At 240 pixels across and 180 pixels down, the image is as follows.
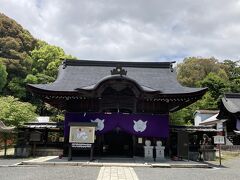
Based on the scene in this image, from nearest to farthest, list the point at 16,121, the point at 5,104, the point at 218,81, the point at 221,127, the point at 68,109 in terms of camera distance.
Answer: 1. the point at 68,109
2. the point at 16,121
3. the point at 5,104
4. the point at 221,127
5. the point at 218,81

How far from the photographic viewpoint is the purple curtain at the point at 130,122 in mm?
18375

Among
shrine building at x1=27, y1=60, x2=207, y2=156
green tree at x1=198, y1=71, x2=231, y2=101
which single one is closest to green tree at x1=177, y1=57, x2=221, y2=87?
green tree at x1=198, y1=71, x2=231, y2=101

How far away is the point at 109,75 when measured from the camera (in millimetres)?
20172

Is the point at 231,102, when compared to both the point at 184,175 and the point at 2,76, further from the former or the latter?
the point at 2,76

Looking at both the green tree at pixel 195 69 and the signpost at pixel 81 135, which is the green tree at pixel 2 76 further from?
the green tree at pixel 195 69

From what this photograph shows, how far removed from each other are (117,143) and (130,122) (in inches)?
125

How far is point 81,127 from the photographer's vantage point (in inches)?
656

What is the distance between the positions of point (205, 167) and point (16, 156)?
1184 centimetres

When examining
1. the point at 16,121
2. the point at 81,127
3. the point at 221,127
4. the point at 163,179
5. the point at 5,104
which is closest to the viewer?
the point at 163,179

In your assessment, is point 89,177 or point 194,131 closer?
point 89,177

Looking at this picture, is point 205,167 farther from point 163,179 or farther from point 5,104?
point 5,104

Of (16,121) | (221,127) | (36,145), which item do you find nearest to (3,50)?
(16,121)

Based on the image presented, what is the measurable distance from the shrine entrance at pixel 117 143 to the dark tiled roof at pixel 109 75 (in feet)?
12.2

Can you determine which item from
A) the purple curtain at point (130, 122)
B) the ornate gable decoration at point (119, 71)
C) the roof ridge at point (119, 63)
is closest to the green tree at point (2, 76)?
the roof ridge at point (119, 63)
